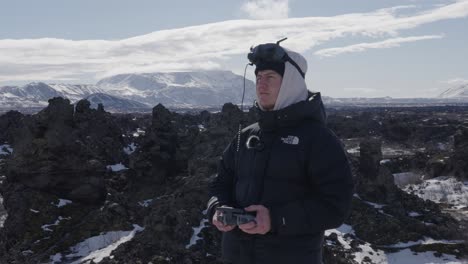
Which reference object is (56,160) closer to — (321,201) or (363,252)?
(363,252)

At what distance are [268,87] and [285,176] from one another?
40.0 inches

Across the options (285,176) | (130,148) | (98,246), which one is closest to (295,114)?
(285,176)

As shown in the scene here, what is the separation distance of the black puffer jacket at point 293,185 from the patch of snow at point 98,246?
75.8ft

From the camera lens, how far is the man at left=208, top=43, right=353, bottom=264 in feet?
15.3

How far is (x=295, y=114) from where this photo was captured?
498 centimetres

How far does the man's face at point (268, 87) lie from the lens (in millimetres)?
5172

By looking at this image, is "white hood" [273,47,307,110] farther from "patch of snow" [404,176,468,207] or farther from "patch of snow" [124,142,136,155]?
"patch of snow" [124,142,136,155]

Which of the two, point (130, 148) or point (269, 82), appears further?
point (130, 148)

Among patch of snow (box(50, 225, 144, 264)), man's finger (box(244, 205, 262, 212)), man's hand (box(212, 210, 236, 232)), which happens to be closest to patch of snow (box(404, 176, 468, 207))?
patch of snow (box(50, 225, 144, 264))

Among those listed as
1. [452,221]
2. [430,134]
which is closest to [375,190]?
[452,221]

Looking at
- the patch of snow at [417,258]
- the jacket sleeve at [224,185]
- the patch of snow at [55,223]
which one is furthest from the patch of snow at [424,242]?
the jacket sleeve at [224,185]

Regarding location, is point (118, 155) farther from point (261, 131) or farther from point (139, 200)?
point (261, 131)

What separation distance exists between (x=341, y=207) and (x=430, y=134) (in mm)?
129654

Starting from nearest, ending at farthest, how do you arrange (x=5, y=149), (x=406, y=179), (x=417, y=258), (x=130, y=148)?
(x=417, y=258)
(x=406, y=179)
(x=130, y=148)
(x=5, y=149)
